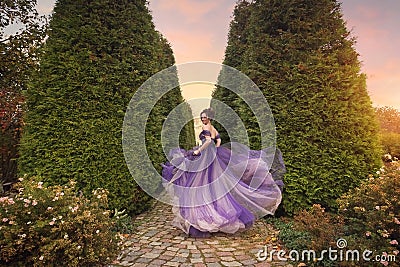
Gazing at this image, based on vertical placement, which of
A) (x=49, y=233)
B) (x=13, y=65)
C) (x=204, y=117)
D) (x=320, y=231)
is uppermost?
(x=13, y=65)

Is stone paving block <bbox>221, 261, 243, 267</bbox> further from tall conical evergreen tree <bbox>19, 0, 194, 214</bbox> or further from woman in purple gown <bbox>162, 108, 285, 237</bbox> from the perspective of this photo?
tall conical evergreen tree <bbox>19, 0, 194, 214</bbox>

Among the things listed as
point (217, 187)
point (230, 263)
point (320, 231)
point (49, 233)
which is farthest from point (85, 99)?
point (320, 231)

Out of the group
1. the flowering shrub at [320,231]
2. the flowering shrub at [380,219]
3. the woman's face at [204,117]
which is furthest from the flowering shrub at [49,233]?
the flowering shrub at [380,219]

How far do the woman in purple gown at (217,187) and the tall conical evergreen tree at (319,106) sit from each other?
0.84m

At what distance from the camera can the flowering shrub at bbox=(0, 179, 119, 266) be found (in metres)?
2.75

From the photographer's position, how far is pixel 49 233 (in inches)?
114

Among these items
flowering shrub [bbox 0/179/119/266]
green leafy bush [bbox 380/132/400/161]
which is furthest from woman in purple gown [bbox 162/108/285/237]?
green leafy bush [bbox 380/132/400/161]

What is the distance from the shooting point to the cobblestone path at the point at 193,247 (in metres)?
3.29

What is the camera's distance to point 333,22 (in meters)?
5.35

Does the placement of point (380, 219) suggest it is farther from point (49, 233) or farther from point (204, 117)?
point (49, 233)

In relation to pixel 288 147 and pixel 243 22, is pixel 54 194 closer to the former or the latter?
pixel 288 147

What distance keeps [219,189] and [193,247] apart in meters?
0.98

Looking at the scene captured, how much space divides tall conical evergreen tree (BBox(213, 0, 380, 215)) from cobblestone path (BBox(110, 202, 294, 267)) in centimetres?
131

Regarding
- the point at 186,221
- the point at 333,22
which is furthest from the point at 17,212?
the point at 333,22
